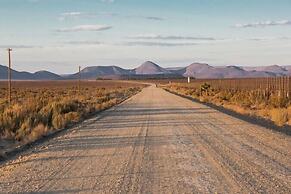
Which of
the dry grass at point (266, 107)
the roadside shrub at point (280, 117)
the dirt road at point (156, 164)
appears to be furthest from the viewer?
the dry grass at point (266, 107)

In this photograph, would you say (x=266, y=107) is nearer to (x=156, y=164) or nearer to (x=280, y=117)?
(x=280, y=117)

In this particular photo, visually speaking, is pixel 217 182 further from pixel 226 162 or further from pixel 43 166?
pixel 43 166

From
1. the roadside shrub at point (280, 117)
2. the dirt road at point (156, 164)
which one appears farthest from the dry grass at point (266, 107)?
the dirt road at point (156, 164)

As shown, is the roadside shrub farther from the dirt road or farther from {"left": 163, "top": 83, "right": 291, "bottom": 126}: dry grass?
the dirt road

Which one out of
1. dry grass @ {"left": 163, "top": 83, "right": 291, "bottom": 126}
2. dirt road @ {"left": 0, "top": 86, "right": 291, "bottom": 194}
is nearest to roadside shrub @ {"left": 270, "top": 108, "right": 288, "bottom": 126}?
dry grass @ {"left": 163, "top": 83, "right": 291, "bottom": 126}

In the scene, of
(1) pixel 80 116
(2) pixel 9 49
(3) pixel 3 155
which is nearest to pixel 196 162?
(3) pixel 3 155

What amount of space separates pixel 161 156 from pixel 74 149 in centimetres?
305

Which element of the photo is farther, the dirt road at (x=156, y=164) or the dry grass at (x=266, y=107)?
the dry grass at (x=266, y=107)

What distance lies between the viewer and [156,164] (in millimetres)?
11719

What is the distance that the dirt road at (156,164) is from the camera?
9.18 meters

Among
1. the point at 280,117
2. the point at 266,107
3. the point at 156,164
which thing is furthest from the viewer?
the point at 266,107

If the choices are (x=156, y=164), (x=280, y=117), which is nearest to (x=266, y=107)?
(x=280, y=117)

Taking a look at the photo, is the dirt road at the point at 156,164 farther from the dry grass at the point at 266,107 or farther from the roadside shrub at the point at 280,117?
the dry grass at the point at 266,107

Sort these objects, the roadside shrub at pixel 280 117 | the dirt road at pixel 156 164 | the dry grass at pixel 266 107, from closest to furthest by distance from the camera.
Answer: the dirt road at pixel 156 164
the roadside shrub at pixel 280 117
the dry grass at pixel 266 107
